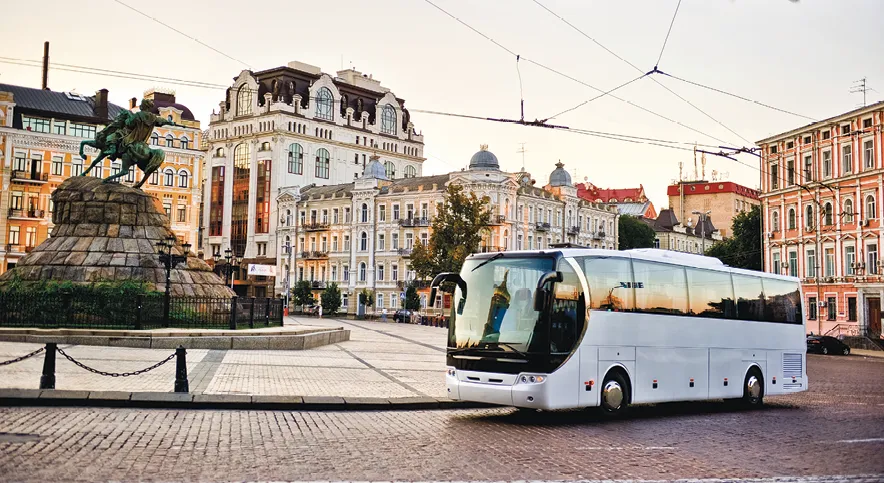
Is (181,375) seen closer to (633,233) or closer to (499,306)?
(499,306)

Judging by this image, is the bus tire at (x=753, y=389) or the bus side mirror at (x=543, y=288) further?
the bus tire at (x=753, y=389)

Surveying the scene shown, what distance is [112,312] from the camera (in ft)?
85.9

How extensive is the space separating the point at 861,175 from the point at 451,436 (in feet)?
151

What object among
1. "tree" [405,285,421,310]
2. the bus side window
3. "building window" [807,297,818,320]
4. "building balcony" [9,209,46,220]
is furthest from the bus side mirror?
"building balcony" [9,209,46,220]

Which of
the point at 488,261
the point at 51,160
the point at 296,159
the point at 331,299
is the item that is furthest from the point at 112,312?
the point at 296,159

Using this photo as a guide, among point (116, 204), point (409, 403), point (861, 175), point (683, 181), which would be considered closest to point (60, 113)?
point (116, 204)

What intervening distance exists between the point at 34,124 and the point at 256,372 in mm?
58534

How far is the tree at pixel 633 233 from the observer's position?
101875 millimetres

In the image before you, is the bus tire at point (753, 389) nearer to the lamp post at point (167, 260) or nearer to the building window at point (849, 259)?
the lamp post at point (167, 260)

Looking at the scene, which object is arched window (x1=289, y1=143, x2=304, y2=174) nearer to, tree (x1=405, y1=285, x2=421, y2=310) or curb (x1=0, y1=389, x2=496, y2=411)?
tree (x1=405, y1=285, x2=421, y2=310)

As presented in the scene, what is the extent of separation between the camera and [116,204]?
30016 mm

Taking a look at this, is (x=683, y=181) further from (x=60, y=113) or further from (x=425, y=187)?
(x=60, y=113)

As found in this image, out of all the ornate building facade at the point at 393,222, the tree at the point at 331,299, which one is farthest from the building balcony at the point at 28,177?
the ornate building facade at the point at 393,222

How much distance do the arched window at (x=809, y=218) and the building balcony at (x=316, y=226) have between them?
147ft
